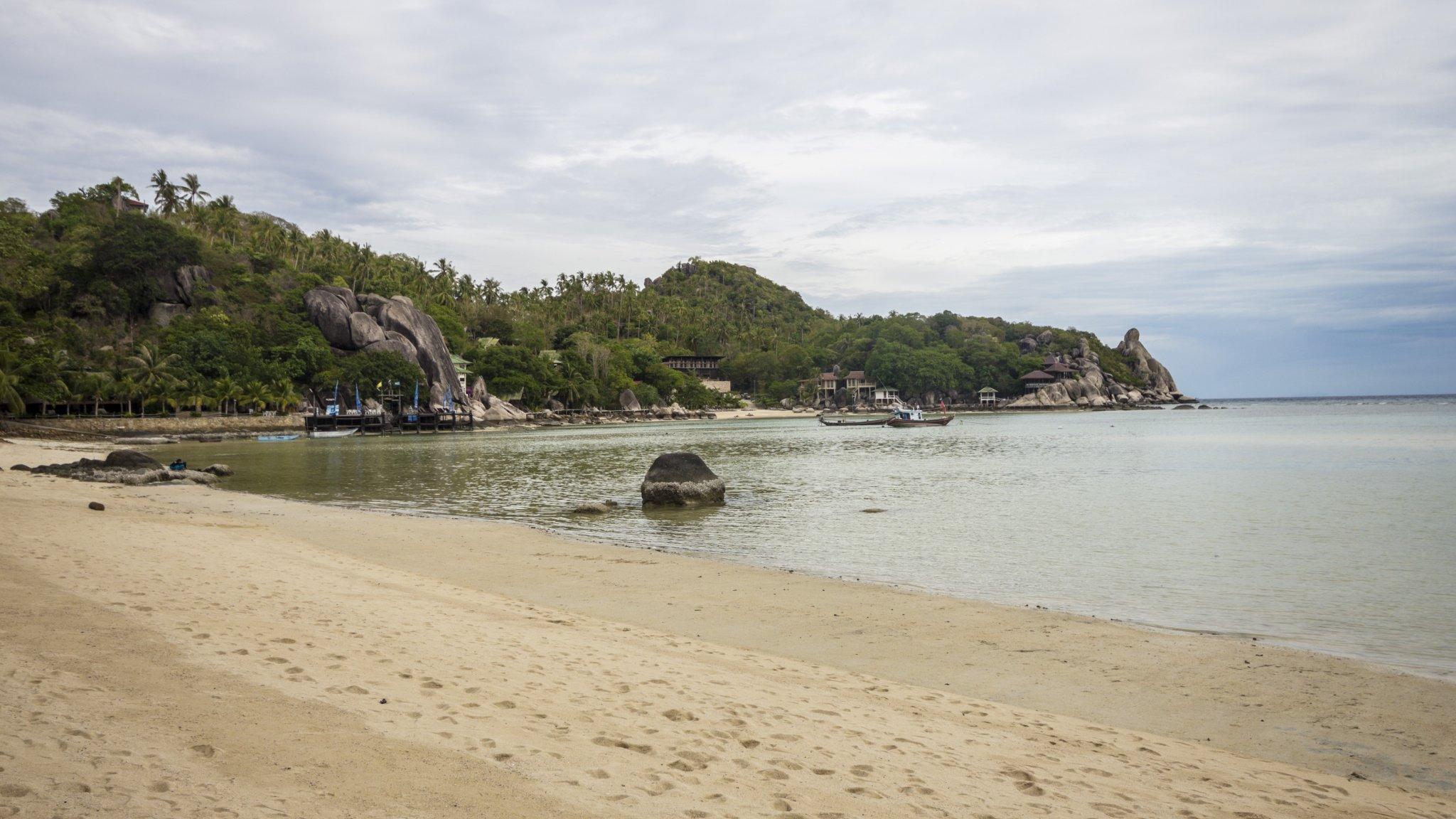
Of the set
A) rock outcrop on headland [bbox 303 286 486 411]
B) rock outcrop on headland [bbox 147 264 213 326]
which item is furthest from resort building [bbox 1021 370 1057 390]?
rock outcrop on headland [bbox 147 264 213 326]

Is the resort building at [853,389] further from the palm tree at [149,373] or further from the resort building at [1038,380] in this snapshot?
the palm tree at [149,373]

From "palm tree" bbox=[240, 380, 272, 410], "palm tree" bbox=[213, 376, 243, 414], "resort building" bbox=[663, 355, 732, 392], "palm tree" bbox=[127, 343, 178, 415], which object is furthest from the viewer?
"resort building" bbox=[663, 355, 732, 392]

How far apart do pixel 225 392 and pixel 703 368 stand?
3549 inches

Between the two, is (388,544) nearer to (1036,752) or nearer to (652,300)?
(1036,752)

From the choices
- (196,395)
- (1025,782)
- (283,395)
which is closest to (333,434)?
(283,395)

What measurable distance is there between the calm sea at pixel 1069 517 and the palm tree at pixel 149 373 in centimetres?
2285

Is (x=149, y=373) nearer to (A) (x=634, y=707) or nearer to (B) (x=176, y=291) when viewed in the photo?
(B) (x=176, y=291)

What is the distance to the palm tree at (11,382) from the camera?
5603 cm

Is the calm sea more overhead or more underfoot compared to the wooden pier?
more underfoot

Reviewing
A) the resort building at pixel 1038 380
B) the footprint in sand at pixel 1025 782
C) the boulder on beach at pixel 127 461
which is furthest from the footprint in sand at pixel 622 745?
the resort building at pixel 1038 380

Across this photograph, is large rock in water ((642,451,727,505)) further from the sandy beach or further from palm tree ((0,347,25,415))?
palm tree ((0,347,25,415))

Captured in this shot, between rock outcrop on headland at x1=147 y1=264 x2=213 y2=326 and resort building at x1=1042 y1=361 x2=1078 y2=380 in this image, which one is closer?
rock outcrop on headland at x1=147 y1=264 x2=213 y2=326

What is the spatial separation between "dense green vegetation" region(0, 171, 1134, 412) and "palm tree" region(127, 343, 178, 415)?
0.47ft

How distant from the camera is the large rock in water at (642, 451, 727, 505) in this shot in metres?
23.1
